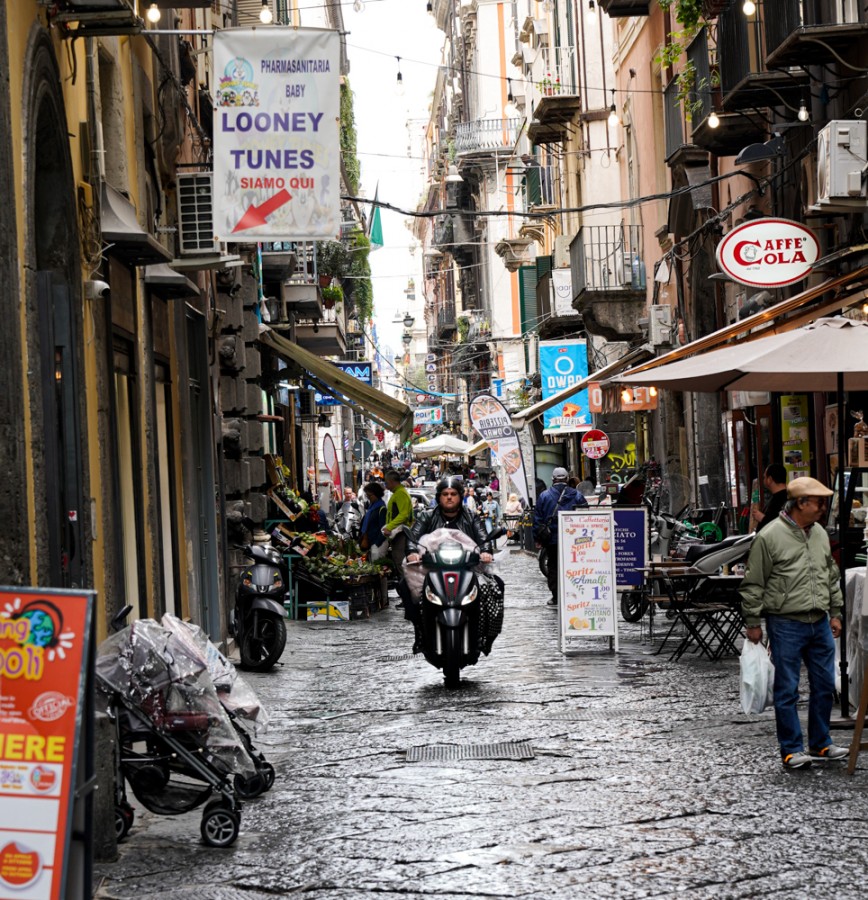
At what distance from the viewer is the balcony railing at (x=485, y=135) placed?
229 ft

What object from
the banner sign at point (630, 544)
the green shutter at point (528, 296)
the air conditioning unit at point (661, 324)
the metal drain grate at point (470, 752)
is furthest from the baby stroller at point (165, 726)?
the green shutter at point (528, 296)

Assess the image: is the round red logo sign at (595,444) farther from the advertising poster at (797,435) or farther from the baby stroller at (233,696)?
the baby stroller at (233,696)

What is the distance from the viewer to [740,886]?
21.6 feet

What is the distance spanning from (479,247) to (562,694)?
218 ft

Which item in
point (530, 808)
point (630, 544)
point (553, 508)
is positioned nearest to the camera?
point (530, 808)

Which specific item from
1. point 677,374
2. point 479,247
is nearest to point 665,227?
point 677,374

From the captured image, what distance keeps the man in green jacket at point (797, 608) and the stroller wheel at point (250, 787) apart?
281cm

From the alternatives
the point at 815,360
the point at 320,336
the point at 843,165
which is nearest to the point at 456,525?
the point at 815,360

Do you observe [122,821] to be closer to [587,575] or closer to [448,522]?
[448,522]

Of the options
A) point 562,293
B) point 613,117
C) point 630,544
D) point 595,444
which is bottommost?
point 630,544

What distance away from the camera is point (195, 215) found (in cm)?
1622

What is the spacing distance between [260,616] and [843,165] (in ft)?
22.2

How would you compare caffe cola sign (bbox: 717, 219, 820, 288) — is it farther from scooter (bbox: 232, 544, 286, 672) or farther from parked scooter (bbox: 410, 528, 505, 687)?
scooter (bbox: 232, 544, 286, 672)

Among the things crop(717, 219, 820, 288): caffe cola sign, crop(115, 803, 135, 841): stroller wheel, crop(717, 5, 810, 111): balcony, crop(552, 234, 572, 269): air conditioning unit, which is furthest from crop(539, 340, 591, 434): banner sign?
crop(115, 803, 135, 841): stroller wheel
